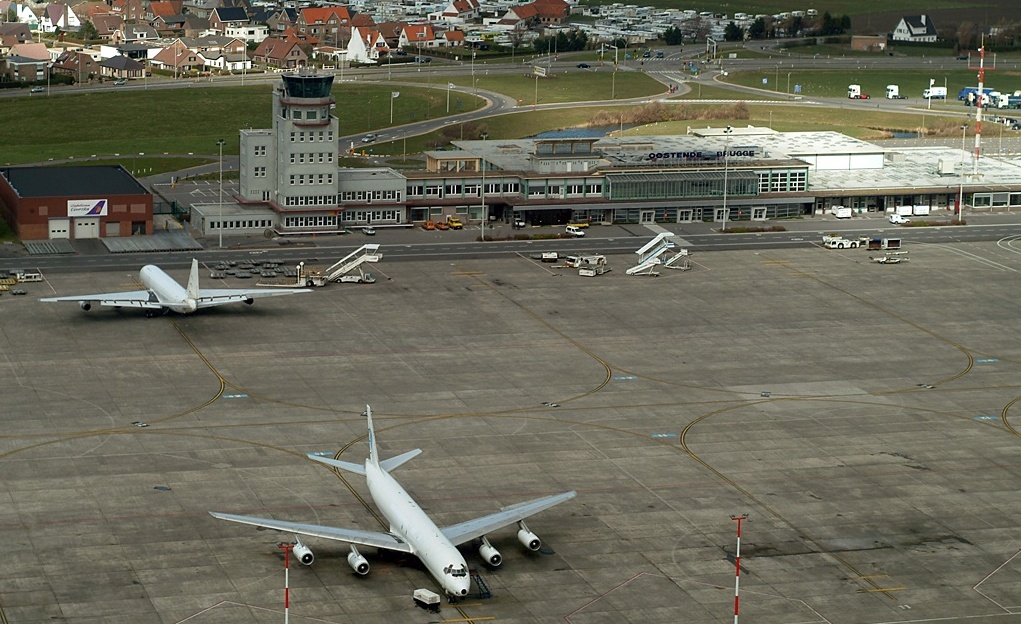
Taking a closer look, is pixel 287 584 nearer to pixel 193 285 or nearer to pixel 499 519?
pixel 499 519

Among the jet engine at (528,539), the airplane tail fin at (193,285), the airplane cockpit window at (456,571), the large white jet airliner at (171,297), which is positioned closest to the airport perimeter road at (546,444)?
→ the jet engine at (528,539)

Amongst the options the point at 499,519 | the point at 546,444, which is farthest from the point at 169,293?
the point at 499,519

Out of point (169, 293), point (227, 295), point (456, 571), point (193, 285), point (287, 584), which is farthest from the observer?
→ point (227, 295)

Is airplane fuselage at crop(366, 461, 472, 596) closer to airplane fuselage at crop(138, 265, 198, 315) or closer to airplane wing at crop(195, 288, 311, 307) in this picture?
airplane fuselage at crop(138, 265, 198, 315)

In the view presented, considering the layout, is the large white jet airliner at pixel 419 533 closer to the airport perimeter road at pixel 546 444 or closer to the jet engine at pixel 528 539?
the jet engine at pixel 528 539

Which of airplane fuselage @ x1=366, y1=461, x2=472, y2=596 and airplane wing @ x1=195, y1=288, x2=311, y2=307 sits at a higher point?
airplane wing @ x1=195, y1=288, x2=311, y2=307

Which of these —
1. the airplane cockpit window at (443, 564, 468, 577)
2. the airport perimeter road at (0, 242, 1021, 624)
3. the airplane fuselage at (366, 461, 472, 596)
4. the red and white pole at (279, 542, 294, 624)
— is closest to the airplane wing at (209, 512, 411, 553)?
the airplane fuselage at (366, 461, 472, 596)
